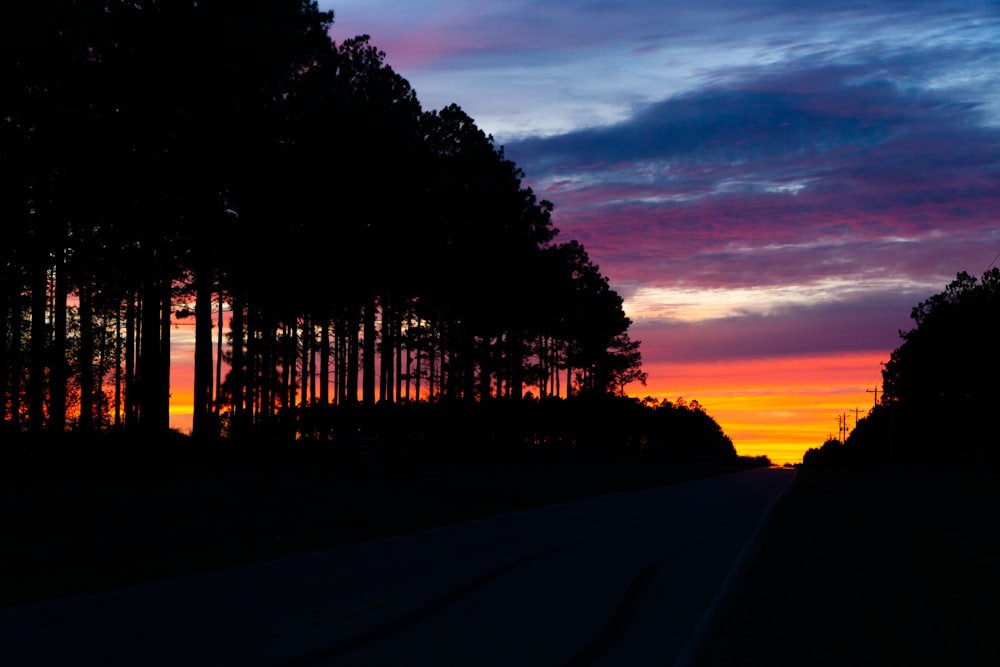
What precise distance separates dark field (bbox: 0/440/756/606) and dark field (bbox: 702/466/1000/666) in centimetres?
683

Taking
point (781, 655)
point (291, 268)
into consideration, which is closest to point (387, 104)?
point (291, 268)

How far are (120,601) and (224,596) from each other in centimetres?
120

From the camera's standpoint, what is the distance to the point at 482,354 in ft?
218

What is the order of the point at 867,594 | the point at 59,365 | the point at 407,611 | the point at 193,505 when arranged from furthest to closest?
the point at 59,365 < the point at 193,505 < the point at 867,594 < the point at 407,611

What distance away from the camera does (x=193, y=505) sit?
21641 millimetres

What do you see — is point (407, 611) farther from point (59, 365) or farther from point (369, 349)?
point (369, 349)

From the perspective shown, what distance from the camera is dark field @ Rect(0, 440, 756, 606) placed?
1522 cm

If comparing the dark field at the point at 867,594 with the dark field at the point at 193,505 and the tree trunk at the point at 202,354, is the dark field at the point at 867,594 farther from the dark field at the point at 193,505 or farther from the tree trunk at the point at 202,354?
the tree trunk at the point at 202,354

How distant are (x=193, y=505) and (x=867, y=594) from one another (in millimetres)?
12304

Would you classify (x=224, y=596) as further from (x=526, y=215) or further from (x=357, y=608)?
(x=526, y=215)

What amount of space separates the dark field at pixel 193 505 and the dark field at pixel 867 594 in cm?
683

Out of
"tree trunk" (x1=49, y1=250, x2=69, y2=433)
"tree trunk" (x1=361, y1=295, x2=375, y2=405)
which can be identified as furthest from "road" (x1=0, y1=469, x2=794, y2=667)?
"tree trunk" (x1=361, y1=295, x2=375, y2=405)

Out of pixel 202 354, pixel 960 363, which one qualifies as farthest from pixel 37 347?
pixel 960 363

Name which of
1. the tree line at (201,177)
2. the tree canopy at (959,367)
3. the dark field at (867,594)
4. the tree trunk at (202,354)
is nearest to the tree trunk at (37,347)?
the tree line at (201,177)
